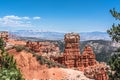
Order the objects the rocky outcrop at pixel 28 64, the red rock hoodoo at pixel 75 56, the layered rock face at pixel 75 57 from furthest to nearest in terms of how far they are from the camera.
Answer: the red rock hoodoo at pixel 75 56, the layered rock face at pixel 75 57, the rocky outcrop at pixel 28 64

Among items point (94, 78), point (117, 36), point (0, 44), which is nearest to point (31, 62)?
point (94, 78)

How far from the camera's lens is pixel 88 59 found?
109m

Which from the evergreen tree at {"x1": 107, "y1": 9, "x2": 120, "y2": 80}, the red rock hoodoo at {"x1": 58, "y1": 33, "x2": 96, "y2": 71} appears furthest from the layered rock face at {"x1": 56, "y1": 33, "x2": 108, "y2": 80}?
the evergreen tree at {"x1": 107, "y1": 9, "x2": 120, "y2": 80}

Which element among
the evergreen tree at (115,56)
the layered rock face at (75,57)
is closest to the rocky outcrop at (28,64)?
the layered rock face at (75,57)

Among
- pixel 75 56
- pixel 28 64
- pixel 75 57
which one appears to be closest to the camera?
pixel 28 64

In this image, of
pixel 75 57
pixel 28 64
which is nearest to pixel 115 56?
pixel 28 64

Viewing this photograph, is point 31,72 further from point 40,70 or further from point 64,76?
point 64,76

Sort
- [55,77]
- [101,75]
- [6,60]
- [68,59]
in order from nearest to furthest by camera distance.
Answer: [6,60], [55,77], [101,75], [68,59]

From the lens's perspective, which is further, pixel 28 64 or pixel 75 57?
pixel 75 57

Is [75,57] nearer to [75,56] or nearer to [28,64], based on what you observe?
[75,56]

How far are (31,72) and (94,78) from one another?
14956mm

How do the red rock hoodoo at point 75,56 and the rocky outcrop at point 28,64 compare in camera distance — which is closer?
the rocky outcrop at point 28,64

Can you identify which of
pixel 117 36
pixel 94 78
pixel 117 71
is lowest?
pixel 94 78

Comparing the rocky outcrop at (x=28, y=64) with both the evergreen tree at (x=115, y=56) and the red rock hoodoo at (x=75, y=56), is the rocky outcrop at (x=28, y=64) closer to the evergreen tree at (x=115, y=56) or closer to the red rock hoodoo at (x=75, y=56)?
the red rock hoodoo at (x=75, y=56)
